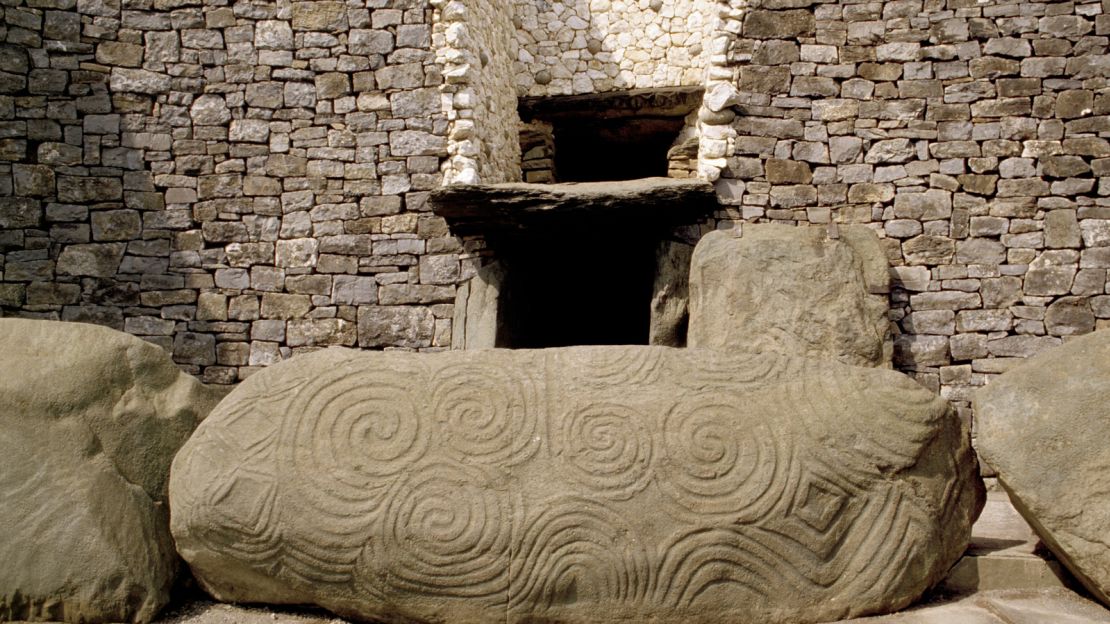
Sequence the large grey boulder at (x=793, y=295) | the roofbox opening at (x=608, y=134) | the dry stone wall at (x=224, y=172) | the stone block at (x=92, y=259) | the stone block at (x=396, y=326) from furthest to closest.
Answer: the roofbox opening at (x=608, y=134)
the stone block at (x=92, y=259)
the dry stone wall at (x=224, y=172)
the stone block at (x=396, y=326)
the large grey boulder at (x=793, y=295)

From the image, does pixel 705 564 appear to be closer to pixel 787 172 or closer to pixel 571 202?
pixel 571 202

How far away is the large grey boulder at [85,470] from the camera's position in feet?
11.3

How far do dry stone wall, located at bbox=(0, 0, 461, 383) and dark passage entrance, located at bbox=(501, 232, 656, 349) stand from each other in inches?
21.9

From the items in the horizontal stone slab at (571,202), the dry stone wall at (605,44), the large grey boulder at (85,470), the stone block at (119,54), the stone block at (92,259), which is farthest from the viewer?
the dry stone wall at (605,44)

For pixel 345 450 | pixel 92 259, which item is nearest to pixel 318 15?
pixel 92 259

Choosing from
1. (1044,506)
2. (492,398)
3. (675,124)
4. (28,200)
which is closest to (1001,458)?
(1044,506)

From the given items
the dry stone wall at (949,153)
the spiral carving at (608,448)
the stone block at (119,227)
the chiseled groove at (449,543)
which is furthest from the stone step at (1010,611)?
the stone block at (119,227)

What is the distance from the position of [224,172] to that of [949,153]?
Result: 17.0ft

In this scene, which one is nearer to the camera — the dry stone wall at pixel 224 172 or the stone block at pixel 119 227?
the dry stone wall at pixel 224 172

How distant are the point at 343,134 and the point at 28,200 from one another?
2.40 m

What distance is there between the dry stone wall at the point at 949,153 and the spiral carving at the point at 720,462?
3039 millimetres

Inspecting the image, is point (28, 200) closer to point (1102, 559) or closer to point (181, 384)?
point (181, 384)

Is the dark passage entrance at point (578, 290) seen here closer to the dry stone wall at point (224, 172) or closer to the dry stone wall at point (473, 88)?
the dry stone wall at point (224, 172)

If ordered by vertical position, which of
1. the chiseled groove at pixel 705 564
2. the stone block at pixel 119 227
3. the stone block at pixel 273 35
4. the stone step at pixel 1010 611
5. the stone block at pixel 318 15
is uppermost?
the stone block at pixel 318 15
